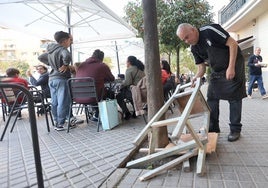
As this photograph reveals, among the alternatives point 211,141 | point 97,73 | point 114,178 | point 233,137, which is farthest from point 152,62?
point 97,73

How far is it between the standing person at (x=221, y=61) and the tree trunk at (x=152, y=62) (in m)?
0.50

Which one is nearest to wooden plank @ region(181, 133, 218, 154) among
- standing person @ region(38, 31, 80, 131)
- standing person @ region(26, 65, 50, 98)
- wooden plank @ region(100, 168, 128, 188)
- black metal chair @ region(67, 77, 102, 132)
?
wooden plank @ region(100, 168, 128, 188)

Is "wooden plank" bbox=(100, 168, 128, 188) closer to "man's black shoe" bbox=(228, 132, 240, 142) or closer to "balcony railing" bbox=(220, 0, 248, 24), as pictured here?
"man's black shoe" bbox=(228, 132, 240, 142)

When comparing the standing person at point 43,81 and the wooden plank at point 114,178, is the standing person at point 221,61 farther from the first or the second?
the standing person at point 43,81

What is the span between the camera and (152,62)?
3344 mm

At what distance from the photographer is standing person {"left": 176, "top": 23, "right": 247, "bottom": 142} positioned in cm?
356

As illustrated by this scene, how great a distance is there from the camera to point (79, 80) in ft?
16.4

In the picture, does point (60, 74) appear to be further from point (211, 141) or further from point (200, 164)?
point (200, 164)

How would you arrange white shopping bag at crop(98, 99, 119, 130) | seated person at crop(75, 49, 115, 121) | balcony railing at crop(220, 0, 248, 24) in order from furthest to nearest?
1. balcony railing at crop(220, 0, 248, 24)
2. seated person at crop(75, 49, 115, 121)
3. white shopping bag at crop(98, 99, 119, 130)

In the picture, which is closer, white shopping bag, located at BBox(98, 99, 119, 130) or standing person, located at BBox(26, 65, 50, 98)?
white shopping bag, located at BBox(98, 99, 119, 130)

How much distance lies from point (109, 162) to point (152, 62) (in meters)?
1.36

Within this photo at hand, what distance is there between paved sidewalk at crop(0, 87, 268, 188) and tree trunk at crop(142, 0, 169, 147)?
2.06 ft

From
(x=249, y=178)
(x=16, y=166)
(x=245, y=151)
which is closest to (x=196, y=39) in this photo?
(x=245, y=151)

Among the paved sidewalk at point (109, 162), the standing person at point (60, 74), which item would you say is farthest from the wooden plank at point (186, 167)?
the standing person at point (60, 74)
